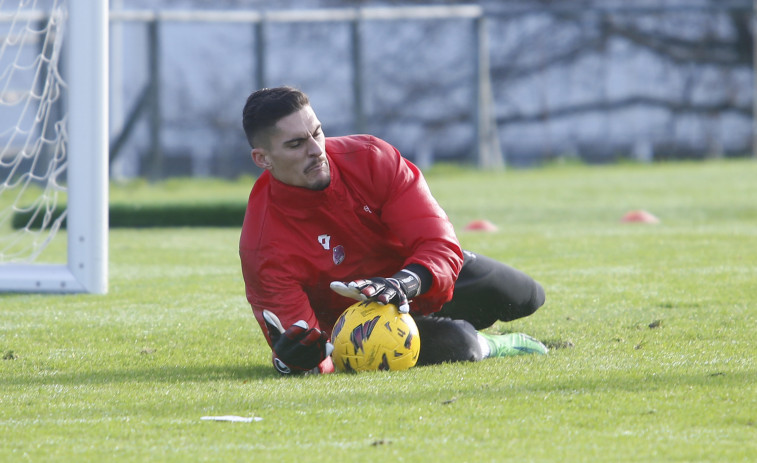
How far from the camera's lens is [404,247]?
186 inches

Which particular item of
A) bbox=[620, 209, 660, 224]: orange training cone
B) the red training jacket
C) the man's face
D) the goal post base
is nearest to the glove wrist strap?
the red training jacket

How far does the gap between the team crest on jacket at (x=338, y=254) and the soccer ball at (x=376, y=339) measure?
0.23 m

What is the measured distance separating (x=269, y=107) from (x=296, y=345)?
3.23 feet

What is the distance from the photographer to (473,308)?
5.04 meters

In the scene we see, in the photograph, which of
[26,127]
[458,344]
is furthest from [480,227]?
[26,127]

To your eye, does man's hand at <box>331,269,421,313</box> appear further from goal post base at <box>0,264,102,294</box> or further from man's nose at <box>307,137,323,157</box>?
goal post base at <box>0,264,102,294</box>

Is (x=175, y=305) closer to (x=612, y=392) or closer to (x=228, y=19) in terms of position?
(x=612, y=392)

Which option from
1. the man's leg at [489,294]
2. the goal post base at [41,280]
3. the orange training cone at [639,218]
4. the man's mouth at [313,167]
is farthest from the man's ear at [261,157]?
the orange training cone at [639,218]

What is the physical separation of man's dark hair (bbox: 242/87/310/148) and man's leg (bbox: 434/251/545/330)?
1.12 metres

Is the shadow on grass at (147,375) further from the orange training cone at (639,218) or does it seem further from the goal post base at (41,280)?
the orange training cone at (639,218)

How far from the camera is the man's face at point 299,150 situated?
14.4 feet

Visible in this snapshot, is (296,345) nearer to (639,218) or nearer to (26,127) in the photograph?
(639,218)

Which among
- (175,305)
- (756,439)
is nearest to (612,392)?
(756,439)

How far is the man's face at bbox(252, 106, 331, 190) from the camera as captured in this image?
14.4 ft
